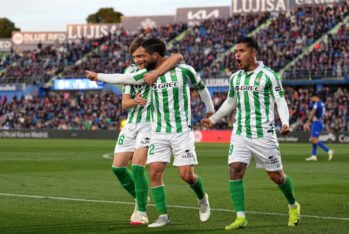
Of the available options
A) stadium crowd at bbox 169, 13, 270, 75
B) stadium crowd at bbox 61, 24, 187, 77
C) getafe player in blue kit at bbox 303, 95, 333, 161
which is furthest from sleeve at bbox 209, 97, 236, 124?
stadium crowd at bbox 61, 24, 187, 77

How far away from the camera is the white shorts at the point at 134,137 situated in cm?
1084

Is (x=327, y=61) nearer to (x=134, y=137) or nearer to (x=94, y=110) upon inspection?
(x=94, y=110)

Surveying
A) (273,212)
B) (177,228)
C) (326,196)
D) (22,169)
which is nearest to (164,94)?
(177,228)

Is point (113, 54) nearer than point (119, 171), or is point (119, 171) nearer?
point (119, 171)

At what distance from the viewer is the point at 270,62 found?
53719mm

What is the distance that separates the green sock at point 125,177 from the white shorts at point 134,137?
0.87 feet

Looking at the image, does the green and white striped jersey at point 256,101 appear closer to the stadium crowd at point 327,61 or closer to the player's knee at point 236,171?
the player's knee at point 236,171

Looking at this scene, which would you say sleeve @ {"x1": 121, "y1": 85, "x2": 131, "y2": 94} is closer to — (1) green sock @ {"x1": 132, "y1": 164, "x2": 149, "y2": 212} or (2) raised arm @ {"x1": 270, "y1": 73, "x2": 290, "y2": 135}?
(1) green sock @ {"x1": 132, "y1": 164, "x2": 149, "y2": 212}

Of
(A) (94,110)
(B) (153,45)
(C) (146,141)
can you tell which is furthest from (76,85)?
(B) (153,45)

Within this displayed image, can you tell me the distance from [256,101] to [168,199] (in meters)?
4.12

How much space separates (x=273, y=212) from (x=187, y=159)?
222 cm

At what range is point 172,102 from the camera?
10.2 metres

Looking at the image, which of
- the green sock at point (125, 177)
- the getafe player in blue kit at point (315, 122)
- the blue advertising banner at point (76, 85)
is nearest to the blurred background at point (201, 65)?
the blue advertising banner at point (76, 85)

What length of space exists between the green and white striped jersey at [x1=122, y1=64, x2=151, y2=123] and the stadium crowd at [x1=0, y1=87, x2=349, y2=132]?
36.9 m
